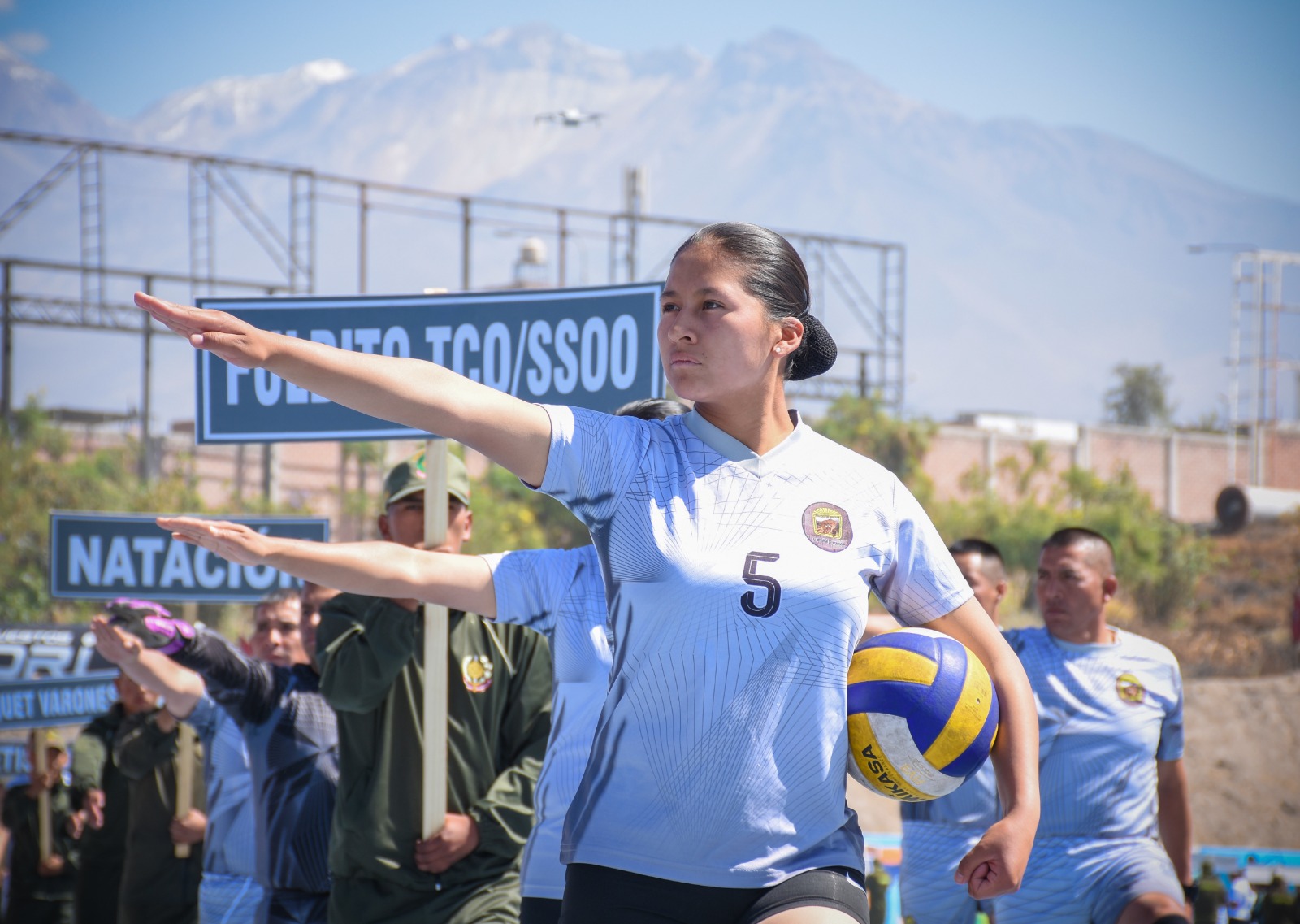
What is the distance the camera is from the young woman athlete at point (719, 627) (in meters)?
2.73

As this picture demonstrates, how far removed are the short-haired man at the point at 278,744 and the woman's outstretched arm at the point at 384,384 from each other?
129 inches

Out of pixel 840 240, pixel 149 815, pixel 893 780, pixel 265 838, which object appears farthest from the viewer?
pixel 840 240

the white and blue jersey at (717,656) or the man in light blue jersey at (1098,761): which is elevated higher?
the white and blue jersey at (717,656)

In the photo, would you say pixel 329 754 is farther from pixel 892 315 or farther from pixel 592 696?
pixel 892 315

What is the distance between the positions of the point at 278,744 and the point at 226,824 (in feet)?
2.84

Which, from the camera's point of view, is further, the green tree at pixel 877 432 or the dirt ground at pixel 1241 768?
the green tree at pixel 877 432

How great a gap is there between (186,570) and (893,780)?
684 cm

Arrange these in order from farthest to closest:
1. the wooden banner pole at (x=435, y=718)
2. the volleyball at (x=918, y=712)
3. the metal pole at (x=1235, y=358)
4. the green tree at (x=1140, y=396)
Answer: the green tree at (x=1140, y=396) → the metal pole at (x=1235, y=358) → the wooden banner pole at (x=435, y=718) → the volleyball at (x=918, y=712)

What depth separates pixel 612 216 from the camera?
32188mm

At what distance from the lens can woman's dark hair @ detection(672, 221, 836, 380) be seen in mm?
2912

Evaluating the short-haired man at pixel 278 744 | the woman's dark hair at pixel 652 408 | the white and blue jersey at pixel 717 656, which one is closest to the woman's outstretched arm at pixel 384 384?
the white and blue jersey at pixel 717 656

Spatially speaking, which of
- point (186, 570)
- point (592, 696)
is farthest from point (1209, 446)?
point (592, 696)

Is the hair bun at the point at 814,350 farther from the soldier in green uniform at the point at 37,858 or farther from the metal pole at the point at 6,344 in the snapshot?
the metal pole at the point at 6,344

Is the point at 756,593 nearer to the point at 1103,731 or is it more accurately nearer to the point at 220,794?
the point at 1103,731
